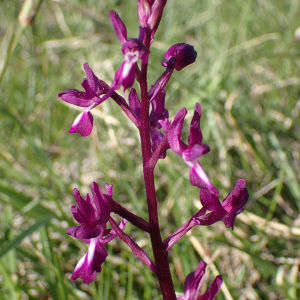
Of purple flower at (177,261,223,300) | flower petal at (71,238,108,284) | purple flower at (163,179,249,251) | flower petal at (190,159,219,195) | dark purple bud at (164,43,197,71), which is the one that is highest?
dark purple bud at (164,43,197,71)

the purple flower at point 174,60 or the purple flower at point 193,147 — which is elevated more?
the purple flower at point 174,60

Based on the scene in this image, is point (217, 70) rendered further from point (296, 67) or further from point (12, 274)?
point (12, 274)

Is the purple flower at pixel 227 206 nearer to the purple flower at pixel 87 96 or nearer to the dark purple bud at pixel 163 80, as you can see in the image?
the dark purple bud at pixel 163 80

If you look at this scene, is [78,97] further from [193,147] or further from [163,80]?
[193,147]

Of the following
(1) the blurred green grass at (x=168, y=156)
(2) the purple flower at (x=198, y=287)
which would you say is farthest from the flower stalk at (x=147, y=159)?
(1) the blurred green grass at (x=168, y=156)

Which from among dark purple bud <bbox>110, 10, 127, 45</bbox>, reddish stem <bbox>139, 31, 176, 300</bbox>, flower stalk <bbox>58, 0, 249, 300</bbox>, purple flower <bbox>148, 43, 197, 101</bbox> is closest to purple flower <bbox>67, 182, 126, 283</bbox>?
flower stalk <bbox>58, 0, 249, 300</bbox>

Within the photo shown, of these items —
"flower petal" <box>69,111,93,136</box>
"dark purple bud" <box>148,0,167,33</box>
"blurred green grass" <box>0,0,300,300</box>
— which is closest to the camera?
"dark purple bud" <box>148,0,167,33</box>

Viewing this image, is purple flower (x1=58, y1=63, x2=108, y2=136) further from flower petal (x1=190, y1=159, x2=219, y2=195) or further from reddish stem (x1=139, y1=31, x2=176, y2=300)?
flower petal (x1=190, y1=159, x2=219, y2=195)
